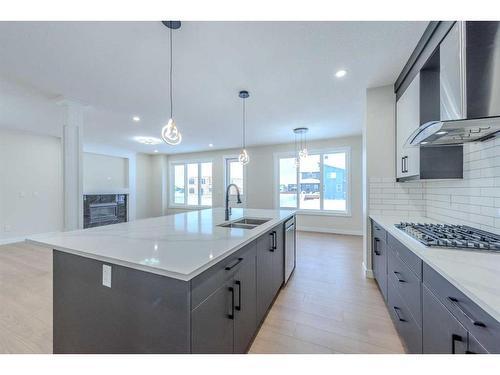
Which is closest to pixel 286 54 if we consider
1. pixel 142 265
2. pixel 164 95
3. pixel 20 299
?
pixel 164 95

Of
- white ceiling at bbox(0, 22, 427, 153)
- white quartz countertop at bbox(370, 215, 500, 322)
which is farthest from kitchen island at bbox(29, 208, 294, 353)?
white ceiling at bbox(0, 22, 427, 153)

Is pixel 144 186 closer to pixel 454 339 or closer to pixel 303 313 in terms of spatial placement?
pixel 303 313

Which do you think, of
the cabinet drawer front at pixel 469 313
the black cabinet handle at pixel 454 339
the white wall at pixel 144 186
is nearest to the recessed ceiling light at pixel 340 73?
the cabinet drawer front at pixel 469 313

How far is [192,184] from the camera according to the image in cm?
799

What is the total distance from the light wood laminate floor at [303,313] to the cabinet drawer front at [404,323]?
0.50 feet

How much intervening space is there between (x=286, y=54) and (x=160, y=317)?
2.34 meters

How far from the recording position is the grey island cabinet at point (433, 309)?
0.79 m

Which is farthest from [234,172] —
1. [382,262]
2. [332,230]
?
[382,262]

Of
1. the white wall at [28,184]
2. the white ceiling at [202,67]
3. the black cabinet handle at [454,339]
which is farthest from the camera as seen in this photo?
the white wall at [28,184]

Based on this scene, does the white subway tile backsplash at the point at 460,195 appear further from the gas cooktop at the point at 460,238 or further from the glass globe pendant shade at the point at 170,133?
the glass globe pendant shade at the point at 170,133

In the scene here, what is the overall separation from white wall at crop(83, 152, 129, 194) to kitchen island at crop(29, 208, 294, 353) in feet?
19.2

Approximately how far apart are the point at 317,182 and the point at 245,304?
4.99 m

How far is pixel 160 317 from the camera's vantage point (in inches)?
38.8
